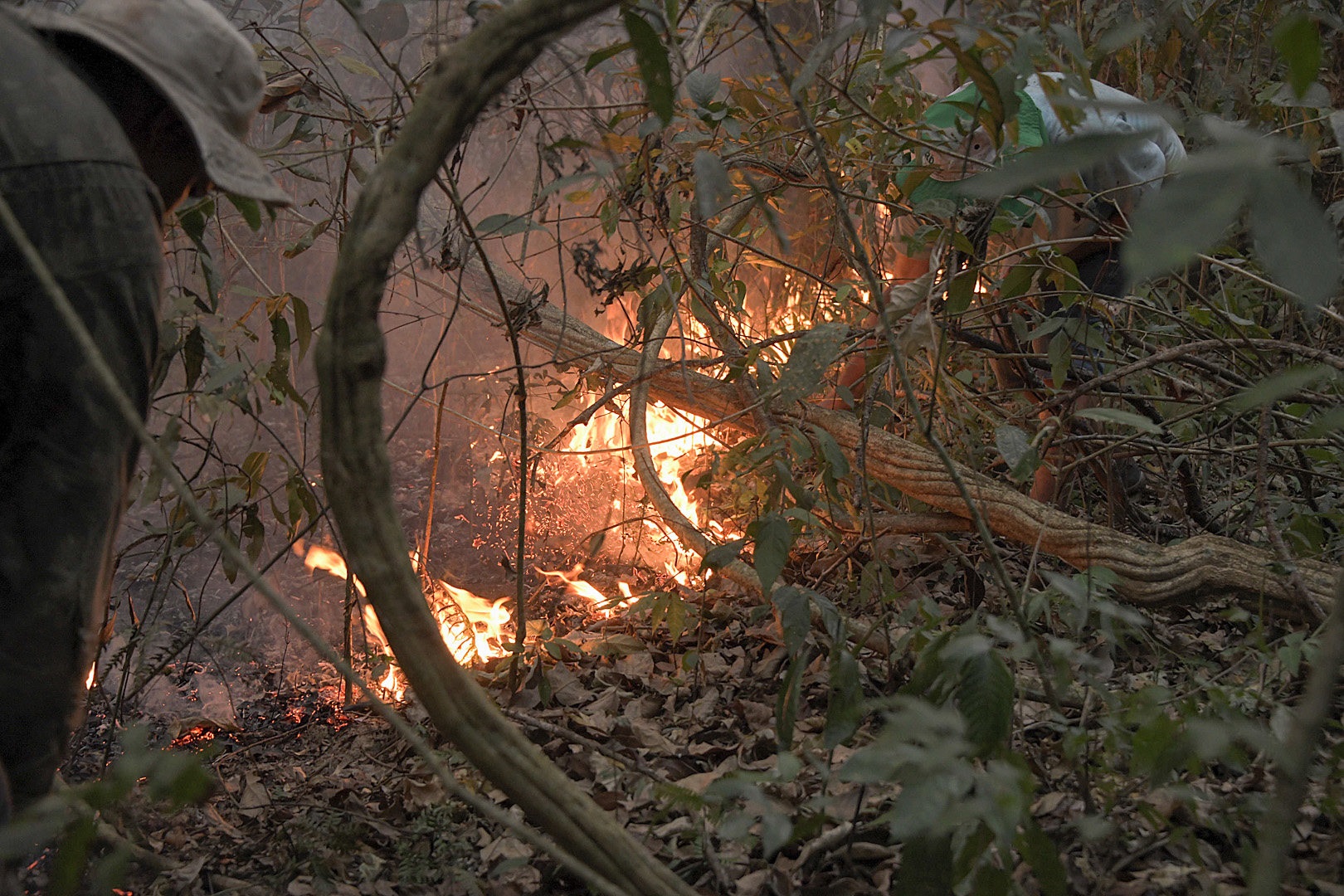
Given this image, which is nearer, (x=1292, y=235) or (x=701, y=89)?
(x=1292, y=235)

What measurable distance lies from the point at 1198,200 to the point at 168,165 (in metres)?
1.35

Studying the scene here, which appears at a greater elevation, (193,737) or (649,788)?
(193,737)

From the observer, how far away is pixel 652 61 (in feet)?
3.84

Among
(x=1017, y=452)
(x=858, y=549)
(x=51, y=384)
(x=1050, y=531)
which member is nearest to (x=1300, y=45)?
(x=1017, y=452)

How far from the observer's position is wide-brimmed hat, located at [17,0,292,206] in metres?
1.24

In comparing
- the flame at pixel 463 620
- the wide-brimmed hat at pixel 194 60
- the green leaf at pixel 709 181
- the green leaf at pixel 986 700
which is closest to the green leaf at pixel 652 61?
the green leaf at pixel 709 181

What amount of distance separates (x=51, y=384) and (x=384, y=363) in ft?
1.52

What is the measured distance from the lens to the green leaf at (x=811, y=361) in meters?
1.79

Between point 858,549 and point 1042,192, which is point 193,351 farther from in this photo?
point 1042,192

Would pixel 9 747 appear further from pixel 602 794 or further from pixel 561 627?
pixel 561 627

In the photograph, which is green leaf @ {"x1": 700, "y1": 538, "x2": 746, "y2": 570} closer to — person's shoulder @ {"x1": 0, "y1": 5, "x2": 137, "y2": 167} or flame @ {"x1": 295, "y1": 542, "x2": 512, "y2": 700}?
flame @ {"x1": 295, "y1": 542, "x2": 512, "y2": 700}

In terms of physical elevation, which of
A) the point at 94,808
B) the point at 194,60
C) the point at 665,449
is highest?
the point at 665,449

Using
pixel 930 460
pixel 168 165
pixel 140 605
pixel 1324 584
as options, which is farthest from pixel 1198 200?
pixel 140 605

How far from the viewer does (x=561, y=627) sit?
333cm
